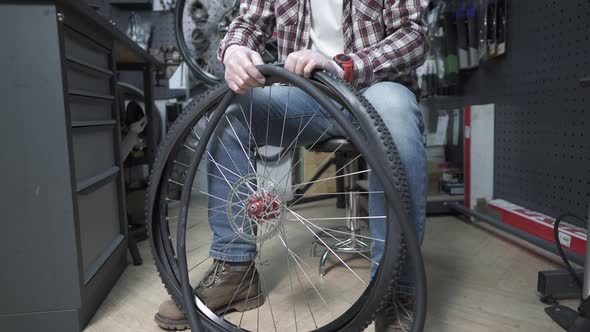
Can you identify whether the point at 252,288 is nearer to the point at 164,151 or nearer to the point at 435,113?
the point at 164,151

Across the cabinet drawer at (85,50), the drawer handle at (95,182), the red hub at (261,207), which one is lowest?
the red hub at (261,207)

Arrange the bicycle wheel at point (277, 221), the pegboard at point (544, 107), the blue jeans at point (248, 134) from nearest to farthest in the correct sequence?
the bicycle wheel at point (277, 221) → the blue jeans at point (248, 134) → the pegboard at point (544, 107)

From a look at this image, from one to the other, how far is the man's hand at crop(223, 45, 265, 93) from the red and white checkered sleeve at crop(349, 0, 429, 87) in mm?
195

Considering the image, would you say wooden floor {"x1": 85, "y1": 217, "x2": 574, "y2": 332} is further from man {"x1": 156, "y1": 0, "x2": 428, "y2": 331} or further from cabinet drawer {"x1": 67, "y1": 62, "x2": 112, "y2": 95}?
cabinet drawer {"x1": 67, "y1": 62, "x2": 112, "y2": 95}

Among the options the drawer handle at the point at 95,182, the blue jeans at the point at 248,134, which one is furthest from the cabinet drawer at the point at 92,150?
the blue jeans at the point at 248,134

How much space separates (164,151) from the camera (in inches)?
30.8

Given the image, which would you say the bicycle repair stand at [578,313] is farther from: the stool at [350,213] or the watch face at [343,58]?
the watch face at [343,58]

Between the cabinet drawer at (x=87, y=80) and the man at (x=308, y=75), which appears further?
the cabinet drawer at (x=87, y=80)

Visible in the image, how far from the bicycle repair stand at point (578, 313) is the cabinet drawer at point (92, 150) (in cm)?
111

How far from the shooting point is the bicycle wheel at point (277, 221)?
0.59 meters

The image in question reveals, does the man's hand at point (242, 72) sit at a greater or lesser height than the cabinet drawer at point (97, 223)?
greater

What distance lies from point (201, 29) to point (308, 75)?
178 centimetres

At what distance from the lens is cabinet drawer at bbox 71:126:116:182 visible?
35.3 inches

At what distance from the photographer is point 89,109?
0.98 m
